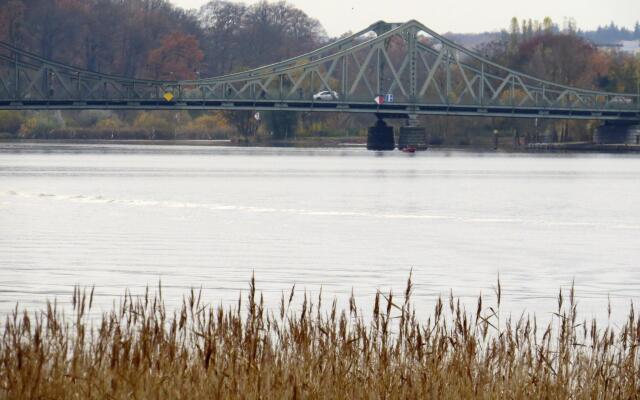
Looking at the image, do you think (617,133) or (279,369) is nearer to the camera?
(279,369)

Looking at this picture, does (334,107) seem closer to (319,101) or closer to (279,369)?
(319,101)

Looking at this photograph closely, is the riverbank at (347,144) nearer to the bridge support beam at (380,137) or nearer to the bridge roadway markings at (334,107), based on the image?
the bridge roadway markings at (334,107)

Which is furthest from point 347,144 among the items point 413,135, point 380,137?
point 413,135

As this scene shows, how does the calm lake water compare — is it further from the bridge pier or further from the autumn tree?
the autumn tree

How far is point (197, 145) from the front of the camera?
172 m

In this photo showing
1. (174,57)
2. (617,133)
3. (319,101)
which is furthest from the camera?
(174,57)

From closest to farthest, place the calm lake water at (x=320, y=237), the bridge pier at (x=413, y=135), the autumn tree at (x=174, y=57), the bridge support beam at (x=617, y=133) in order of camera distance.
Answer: the calm lake water at (x=320, y=237) → the bridge pier at (x=413, y=135) → the bridge support beam at (x=617, y=133) → the autumn tree at (x=174, y=57)

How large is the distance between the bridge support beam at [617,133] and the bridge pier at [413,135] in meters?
20.2

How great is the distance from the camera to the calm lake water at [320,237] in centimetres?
2362

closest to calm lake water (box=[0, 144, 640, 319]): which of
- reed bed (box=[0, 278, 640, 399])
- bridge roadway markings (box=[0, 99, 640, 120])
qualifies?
reed bed (box=[0, 278, 640, 399])

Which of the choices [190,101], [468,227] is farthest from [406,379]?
[190,101]

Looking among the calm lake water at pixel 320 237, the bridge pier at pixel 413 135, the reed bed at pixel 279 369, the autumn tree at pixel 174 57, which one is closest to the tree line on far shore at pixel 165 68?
the autumn tree at pixel 174 57

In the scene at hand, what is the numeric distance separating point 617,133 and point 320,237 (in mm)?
131355

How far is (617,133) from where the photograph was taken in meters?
164
